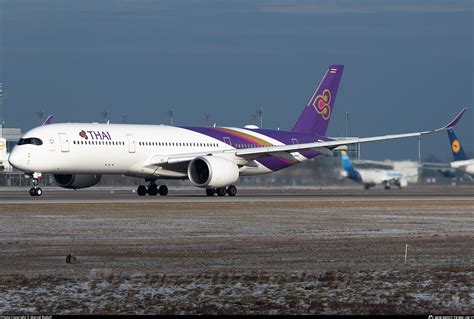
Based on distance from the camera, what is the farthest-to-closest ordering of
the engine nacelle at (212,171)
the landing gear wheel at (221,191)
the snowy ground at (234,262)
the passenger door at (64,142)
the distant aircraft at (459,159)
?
the distant aircraft at (459,159)
the landing gear wheel at (221,191)
the engine nacelle at (212,171)
the passenger door at (64,142)
the snowy ground at (234,262)

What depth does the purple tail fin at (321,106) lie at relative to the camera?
73.7 m

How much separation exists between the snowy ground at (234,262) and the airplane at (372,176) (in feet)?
102

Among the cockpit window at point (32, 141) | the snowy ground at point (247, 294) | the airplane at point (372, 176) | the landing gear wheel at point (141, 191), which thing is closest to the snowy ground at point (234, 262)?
the snowy ground at point (247, 294)

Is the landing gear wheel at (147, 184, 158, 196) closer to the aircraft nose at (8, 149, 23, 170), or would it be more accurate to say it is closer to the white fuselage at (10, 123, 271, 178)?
the white fuselage at (10, 123, 271, 178)

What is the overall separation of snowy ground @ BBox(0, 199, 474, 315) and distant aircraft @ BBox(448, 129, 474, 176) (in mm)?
42391

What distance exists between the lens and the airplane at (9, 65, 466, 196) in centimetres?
5953

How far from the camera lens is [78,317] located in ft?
53.9

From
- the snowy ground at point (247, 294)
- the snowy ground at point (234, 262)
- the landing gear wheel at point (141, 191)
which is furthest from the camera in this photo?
the landing gear wheel at point (141, 191)

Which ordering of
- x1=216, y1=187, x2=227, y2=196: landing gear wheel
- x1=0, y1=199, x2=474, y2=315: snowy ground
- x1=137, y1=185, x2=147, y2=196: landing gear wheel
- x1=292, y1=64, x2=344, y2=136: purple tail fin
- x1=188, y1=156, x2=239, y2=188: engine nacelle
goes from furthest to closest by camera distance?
x1=292, y1=64, x2=344, y2=136: purple tail fin, x1=137, y1=185, x2=147, y2=196: landing gear wheel, x1=216, y1=187, x2=227, y2=196: landing gear wheel, x1=188, y1=156, x2=239, y2=188: engine nacelle, x1=0, y1=199, x2=474, y2=315: snowy ground

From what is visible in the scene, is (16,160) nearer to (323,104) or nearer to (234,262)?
(323,104)

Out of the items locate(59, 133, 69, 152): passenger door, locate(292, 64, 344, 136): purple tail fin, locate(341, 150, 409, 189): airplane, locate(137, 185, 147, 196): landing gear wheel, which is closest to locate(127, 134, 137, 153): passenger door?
locate(137, 185, 147, 196): landing gear wheel

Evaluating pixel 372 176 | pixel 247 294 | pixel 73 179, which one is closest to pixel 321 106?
pixel 372 176

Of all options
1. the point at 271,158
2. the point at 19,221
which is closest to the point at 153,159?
the point at 271,158

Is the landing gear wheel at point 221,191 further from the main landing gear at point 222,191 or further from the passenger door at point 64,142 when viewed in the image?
the passenger door at point 64,142
